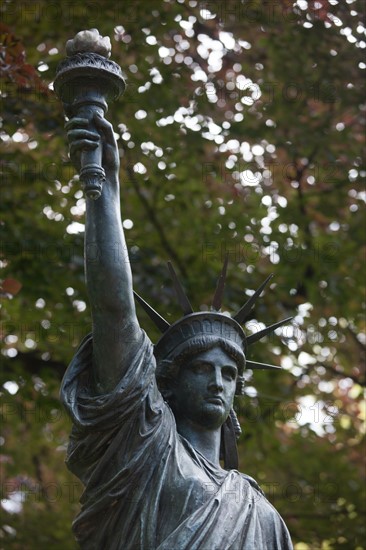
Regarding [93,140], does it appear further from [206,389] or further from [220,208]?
[220,208]

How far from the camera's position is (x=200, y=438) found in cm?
621

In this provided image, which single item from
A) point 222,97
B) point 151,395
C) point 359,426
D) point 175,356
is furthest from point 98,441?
point 359,426

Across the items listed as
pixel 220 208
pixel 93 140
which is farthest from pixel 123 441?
pixel 220 208

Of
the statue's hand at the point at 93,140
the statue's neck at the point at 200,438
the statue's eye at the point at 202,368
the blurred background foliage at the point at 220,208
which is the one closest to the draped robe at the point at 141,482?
the statue's neck at the point at 200,438

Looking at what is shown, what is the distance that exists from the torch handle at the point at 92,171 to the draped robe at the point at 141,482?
2.25 feet

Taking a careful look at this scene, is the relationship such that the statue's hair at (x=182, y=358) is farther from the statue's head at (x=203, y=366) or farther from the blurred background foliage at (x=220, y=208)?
the blurred background foliage at (x=220, y=208)

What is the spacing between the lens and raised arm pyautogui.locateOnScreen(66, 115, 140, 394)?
18.8 feet

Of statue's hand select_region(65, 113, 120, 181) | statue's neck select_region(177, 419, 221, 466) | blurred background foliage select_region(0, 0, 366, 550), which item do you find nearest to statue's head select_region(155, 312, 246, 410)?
statue's neck select_region(177, 419, 221, 466)

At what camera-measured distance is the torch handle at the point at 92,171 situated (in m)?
5.73

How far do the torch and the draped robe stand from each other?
87 cm

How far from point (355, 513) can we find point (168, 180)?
144 inches

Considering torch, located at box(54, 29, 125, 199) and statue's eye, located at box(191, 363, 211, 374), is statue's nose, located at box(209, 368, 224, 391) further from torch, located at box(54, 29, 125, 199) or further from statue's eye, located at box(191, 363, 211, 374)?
torch, located at box(54, 29, 125, 199)

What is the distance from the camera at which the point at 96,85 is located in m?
5.89

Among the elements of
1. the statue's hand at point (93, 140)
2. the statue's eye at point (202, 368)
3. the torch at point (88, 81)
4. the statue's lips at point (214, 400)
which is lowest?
the statue's lips at point (214, 400)
